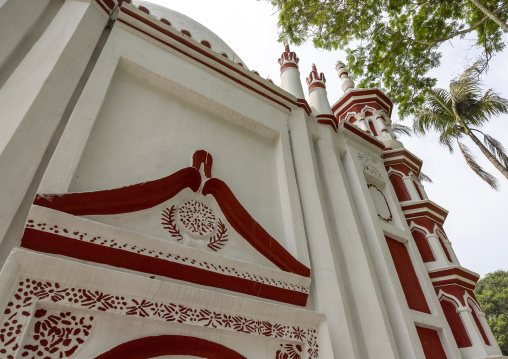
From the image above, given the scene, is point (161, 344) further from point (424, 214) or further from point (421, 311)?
point (424, 214)

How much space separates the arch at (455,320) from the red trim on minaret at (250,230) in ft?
8.00

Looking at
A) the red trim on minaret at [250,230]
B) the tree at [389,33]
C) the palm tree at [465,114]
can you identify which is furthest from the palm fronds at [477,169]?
the red trim on minaret at [250,230]

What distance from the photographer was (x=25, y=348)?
1843 mm

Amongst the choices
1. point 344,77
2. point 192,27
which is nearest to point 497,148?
point 344,77

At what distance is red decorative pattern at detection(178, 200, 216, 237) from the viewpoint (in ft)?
9.61

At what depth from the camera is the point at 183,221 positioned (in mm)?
2930

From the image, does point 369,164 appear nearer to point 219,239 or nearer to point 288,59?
point 288,59

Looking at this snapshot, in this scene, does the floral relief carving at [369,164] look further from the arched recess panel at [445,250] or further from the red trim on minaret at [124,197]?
the red trim on minaret at [124,197]

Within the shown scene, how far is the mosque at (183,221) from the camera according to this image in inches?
85.2

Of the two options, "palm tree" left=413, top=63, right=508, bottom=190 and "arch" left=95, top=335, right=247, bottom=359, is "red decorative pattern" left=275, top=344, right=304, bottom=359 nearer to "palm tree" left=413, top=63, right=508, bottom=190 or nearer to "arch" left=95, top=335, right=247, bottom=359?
"arch" left=95, top=335, right=247, bottom=359

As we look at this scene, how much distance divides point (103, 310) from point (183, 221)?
973 millimetres

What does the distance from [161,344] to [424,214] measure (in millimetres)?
4301

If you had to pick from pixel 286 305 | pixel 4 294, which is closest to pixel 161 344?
pixel 4 294

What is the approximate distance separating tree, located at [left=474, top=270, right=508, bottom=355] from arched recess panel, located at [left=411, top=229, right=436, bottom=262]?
1361 cm
